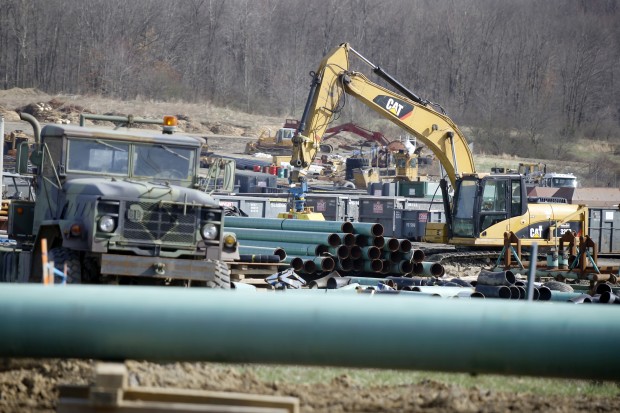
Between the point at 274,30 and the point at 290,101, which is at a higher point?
the point at 274,30

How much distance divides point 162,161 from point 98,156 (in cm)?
77

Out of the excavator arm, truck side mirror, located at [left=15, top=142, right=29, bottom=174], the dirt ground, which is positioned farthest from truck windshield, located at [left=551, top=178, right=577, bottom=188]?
the dirt ground

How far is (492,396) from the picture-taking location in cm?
767

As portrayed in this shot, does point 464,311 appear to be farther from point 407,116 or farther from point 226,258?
point 407,116

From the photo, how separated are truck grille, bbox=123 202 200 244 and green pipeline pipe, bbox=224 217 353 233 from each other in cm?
819

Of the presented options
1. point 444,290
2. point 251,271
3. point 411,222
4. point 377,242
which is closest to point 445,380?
point 444,290

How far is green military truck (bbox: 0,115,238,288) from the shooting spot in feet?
36.5

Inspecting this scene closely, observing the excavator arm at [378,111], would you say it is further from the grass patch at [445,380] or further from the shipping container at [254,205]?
the grass patch at [445,380]

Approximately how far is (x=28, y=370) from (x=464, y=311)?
405 cm

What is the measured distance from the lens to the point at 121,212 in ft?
36.7

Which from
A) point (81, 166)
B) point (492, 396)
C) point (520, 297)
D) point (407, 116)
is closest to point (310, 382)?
point (492, 396)

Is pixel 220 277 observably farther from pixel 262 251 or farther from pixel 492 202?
pixel 492 202

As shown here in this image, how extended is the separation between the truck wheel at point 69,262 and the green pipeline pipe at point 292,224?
8744mm

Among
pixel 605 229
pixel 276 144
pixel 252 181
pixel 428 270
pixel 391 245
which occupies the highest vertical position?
pixel 276 144
